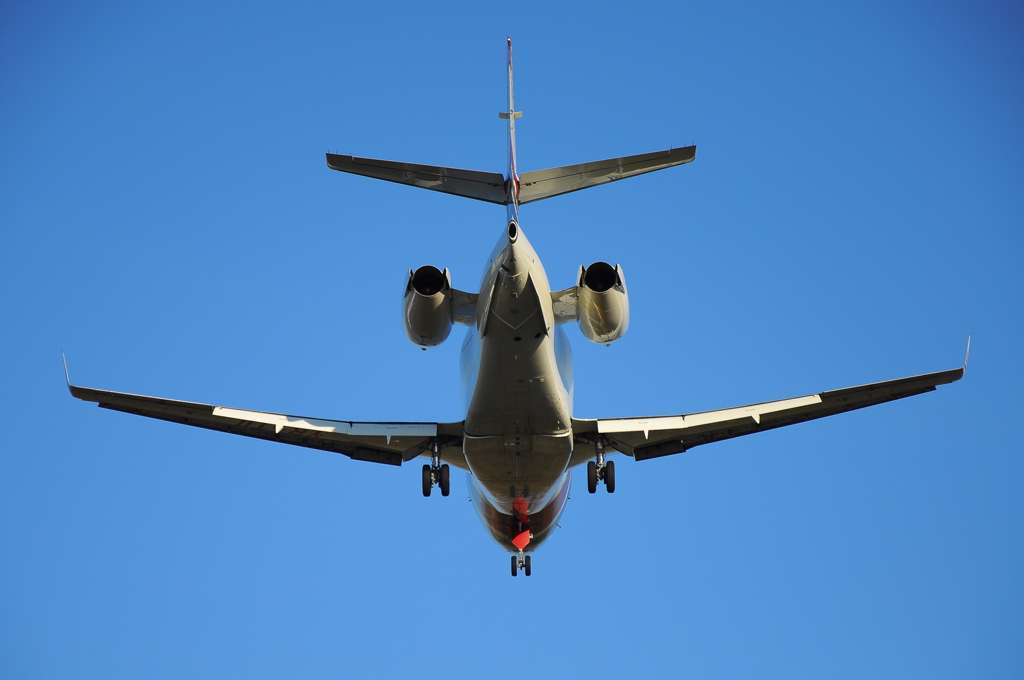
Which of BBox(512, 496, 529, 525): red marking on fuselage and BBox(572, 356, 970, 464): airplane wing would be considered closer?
BBox(572, 356, 970, 464): airplane wing

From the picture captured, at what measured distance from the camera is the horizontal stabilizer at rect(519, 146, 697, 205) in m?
26.7

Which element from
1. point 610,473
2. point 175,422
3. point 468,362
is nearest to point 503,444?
point 468,362

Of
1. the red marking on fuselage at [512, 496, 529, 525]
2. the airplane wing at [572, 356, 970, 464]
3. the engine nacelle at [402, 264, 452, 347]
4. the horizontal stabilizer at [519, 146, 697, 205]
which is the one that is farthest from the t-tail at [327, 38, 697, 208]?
the red marking on fuselage at [512, 496, 529, 525]

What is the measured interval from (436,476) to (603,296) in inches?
307

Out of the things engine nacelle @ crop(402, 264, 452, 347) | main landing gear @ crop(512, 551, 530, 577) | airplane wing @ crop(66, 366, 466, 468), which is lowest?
main landing gear @ crop(512, 551, 530, 577)

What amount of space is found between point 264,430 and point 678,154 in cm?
1182

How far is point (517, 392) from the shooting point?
25953mm

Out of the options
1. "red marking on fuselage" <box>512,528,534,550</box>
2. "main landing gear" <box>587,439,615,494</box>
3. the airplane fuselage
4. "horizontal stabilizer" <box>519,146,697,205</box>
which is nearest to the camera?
the airplane fuselage

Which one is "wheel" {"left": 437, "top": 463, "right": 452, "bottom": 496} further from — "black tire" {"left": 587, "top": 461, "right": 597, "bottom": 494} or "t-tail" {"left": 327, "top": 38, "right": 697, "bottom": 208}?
"t-tail" {"left": 327, "top": 38, "right": 697, "bottom": 208}

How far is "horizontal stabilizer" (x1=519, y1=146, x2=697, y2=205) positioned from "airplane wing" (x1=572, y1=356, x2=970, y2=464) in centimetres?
561

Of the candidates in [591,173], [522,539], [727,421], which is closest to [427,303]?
[591,173]

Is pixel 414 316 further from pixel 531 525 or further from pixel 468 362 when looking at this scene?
pixel 531 525

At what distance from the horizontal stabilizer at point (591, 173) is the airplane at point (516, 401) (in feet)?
0.07

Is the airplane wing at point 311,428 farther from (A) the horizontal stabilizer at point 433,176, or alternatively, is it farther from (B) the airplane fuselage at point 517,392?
(A) the horizontal stabilizer at point 433,176
